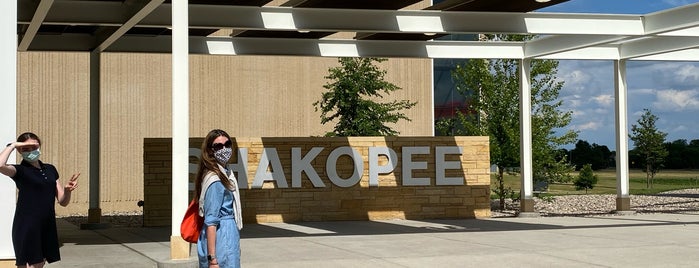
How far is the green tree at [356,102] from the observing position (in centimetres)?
2927

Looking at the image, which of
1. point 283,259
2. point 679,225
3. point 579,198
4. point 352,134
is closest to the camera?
point 283,259

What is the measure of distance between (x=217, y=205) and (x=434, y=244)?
9.86 meters

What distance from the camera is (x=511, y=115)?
91.7 feet

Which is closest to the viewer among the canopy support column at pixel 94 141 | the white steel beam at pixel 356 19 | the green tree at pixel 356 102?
the white steel beam at pixel 356 19

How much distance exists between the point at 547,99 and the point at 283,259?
1545 cm

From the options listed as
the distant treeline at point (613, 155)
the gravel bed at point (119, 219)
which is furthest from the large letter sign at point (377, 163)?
the distant treeline at point (613, 155)

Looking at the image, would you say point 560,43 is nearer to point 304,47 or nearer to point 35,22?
point 304,47

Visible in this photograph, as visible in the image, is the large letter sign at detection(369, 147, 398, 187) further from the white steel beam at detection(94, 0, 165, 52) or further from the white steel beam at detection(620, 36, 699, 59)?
the white steel beam at detection(94, 0, 165, 52)

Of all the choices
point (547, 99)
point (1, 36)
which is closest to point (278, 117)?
point (547, 99)

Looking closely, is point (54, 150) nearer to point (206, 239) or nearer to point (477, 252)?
point (477, 252)

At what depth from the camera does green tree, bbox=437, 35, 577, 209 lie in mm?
27828

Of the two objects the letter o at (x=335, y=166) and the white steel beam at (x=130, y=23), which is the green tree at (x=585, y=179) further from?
the white steel beam at (x=130, y=23)

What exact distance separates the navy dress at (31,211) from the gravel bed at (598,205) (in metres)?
18.3

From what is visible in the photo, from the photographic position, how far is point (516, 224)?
70.1ft
